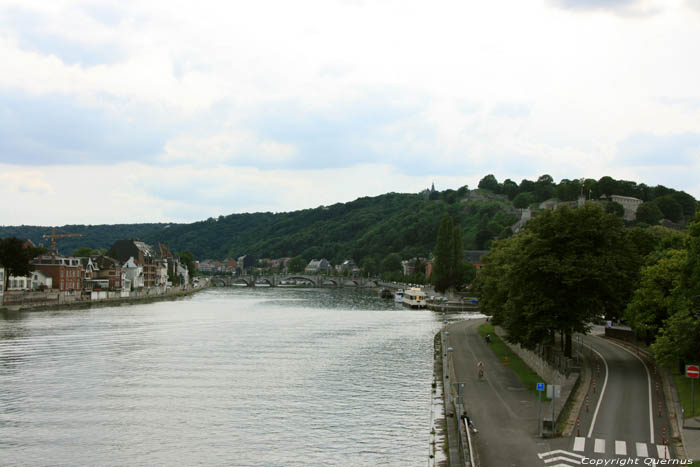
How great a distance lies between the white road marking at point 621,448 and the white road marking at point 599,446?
1.72 ft

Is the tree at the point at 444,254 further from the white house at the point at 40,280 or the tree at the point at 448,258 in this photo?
the white house at the point at 40,280

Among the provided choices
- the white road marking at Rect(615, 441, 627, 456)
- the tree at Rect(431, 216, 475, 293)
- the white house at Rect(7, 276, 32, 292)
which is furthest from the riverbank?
the white road marking at Rect(615, 441, 627, 456)

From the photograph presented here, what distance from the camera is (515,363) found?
5853 cm

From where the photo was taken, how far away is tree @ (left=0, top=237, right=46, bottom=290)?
127500 mm

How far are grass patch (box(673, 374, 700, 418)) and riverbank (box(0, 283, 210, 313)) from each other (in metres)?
98.9

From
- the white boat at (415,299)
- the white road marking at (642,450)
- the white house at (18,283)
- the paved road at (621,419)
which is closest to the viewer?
the white road marking at (642,450)

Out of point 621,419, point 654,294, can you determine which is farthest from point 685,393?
point 654,294

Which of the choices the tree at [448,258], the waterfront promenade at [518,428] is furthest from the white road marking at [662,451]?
the tree at [448,258]

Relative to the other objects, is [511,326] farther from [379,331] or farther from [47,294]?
[47,294]

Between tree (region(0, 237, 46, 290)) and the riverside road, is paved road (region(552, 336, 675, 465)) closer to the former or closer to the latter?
the riverside road

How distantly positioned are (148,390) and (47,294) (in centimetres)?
9459

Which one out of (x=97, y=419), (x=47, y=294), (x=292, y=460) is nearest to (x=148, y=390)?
(x=97, y=419)

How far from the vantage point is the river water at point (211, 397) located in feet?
115

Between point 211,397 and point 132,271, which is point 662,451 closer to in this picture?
point 211,397
